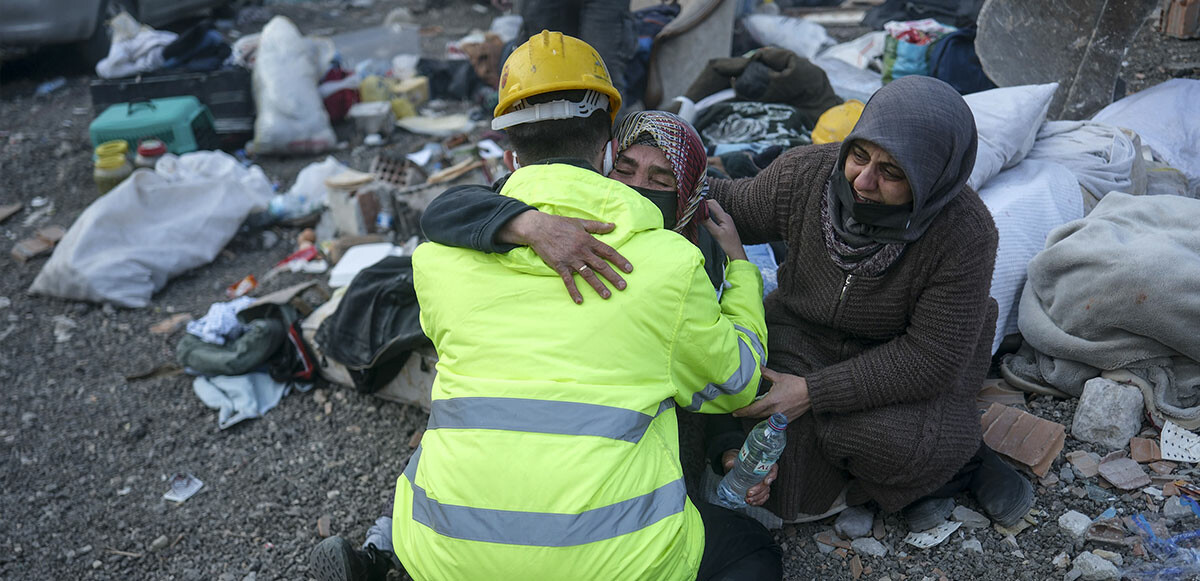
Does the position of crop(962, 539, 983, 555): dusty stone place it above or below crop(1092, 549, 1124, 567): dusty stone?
below

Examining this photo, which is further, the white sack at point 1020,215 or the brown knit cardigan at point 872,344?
the white sack at point 1020,215

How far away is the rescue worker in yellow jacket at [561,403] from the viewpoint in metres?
1.58

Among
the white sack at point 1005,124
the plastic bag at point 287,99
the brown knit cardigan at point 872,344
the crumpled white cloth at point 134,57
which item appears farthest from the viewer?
the crumpled white cloth at point 134,57

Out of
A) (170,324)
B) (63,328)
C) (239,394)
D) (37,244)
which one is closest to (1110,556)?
(239,394)

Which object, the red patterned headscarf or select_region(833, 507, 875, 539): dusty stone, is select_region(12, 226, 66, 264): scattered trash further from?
select_region(833, 507, 875, 539): dusty stone

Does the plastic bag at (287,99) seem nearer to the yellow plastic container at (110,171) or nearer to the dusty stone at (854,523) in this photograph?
the yellow plastic container at (110,171)

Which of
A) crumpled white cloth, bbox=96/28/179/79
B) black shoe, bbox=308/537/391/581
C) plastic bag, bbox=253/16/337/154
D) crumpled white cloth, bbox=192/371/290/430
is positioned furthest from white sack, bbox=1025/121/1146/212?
crumpled white cloth, bbox=96/28/179/79

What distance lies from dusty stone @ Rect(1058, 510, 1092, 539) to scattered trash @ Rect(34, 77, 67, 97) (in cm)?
881

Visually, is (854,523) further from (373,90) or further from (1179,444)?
(373,90)

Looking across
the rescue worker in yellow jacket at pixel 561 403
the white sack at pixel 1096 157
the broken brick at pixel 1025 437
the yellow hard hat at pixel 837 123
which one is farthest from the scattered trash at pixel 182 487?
the white sack at pixel 1096 157

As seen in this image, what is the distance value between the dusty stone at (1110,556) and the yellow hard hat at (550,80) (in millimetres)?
1843

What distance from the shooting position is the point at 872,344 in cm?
232

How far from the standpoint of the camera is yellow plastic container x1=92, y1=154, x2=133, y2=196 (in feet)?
17.0

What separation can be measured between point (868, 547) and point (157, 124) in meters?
5.39
